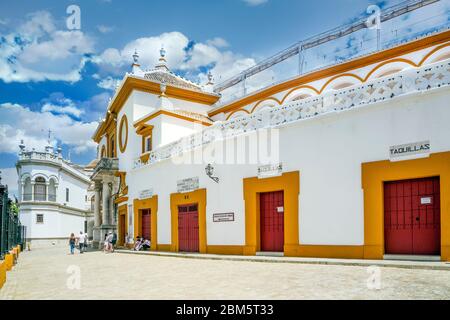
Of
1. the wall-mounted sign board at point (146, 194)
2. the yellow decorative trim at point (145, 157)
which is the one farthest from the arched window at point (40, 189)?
the wall-mounted sign board at point (146, 194)

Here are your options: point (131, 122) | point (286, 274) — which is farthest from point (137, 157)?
→ point (286, 274)

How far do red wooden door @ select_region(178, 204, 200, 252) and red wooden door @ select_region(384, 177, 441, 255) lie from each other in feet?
26.9

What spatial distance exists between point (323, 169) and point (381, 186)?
Result: 1782 mm

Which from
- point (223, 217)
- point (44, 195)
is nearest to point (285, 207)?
point (223, 217)

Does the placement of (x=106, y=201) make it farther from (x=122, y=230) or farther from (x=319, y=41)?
(x=319, y=41)

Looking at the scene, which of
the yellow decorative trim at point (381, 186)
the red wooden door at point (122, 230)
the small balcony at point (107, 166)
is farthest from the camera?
the red wooden door at point (122, 230)

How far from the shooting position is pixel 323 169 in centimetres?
1180

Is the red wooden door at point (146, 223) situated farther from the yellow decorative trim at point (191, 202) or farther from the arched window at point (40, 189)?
the arched window at point (40, 189)

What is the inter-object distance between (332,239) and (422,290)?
505 centimetres

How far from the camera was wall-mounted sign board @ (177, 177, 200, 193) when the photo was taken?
54.6 ft

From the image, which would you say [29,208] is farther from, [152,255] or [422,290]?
[422,290]

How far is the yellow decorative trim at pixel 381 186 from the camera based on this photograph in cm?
944

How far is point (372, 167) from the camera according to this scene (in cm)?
1072

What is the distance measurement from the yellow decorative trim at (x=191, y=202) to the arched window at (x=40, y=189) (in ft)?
92.0
